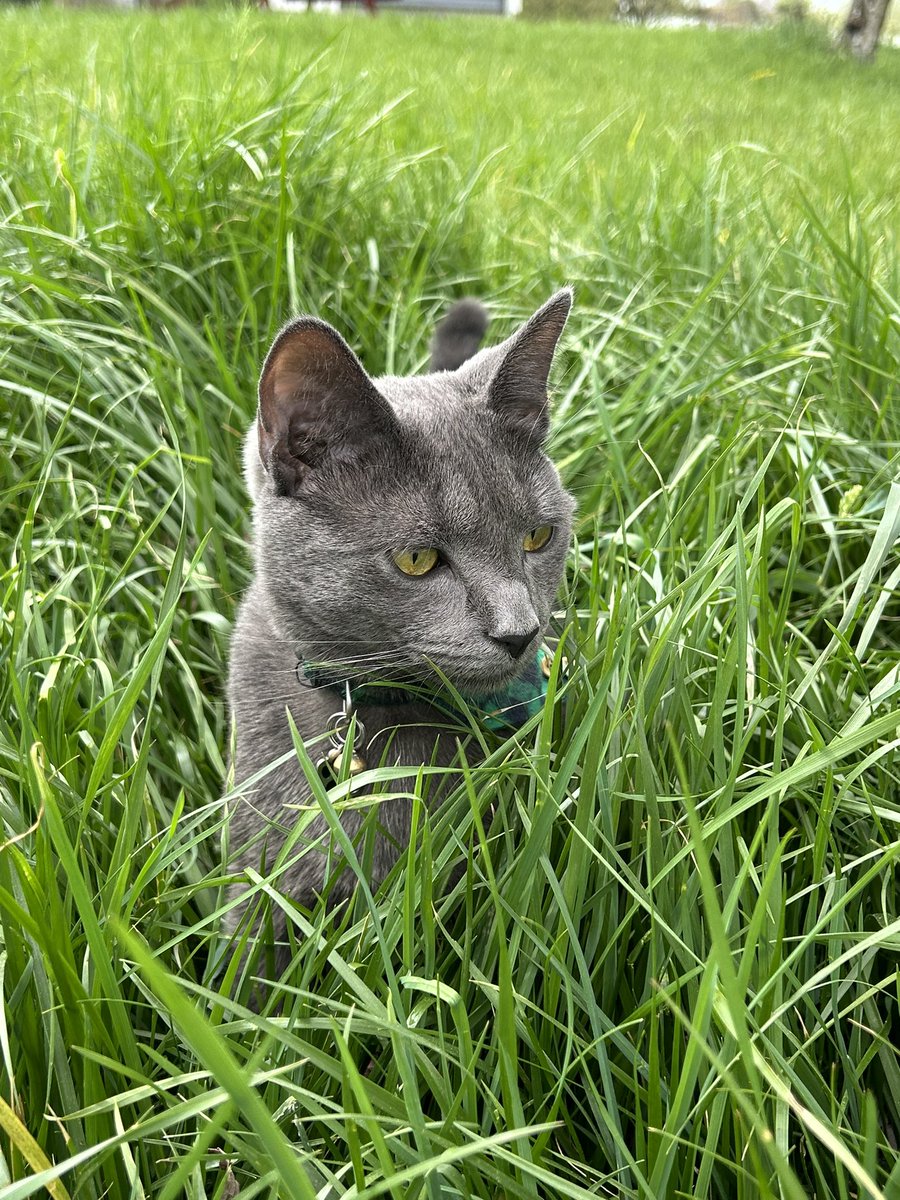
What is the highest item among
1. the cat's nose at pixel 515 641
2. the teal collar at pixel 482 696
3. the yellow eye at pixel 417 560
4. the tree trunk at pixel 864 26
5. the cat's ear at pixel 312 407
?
the tree trunk at pixel 864 26

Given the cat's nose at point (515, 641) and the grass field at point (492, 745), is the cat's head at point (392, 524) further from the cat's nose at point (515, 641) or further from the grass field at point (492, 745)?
the grass field at point (492, 745)

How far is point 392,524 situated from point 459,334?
81 cm

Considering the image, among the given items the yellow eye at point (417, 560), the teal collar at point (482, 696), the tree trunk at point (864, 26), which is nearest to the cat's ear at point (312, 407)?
the yellow eye at point (417, 560)

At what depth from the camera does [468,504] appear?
1.38 m

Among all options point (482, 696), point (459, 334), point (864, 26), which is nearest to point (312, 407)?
point (482, 696)

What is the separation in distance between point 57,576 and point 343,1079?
120 cm

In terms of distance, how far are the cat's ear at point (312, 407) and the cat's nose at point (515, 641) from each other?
34 cm

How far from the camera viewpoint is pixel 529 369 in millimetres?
1540

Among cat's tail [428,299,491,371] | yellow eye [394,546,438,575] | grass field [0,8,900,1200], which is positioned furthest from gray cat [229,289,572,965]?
cat's tail [428,299,491,371]

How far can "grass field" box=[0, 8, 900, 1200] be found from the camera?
965 mm

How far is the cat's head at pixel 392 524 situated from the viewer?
1313 millimetres

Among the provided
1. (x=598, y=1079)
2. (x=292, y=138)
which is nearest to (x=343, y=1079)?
(x=598, y=1079)

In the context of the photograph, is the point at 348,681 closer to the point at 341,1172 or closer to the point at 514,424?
the point at 514,424

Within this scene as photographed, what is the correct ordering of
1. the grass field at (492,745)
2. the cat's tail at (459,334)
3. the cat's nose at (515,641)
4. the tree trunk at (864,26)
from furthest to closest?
1. the tree trunk at (864,26)
2. the cat's tail at (459,334)
3. the cat's nose at (515,641)
4. the grass field at (492,745)
